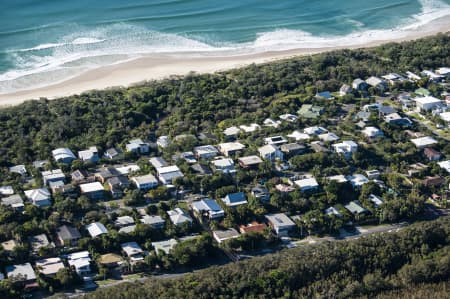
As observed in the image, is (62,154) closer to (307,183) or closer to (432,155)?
(307,183)

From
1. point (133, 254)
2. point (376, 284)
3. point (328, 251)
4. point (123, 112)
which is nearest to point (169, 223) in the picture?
point (133, 254)

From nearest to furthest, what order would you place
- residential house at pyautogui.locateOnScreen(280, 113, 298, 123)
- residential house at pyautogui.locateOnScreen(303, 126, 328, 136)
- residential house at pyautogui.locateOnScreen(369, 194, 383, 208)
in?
residential house at pyautogui.locateOnScreen(369, 194, 383, 208)
residential house at pyautogui.locateOnScreen(303, 126, 328, 136)
residential house at pyautogui.locateOnScreen(280, 113, 298, 123)

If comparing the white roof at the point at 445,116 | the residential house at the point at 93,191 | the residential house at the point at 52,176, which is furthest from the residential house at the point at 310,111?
the residential house at the point at 52,176

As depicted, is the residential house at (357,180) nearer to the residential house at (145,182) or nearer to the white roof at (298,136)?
the white roof at (298,136)

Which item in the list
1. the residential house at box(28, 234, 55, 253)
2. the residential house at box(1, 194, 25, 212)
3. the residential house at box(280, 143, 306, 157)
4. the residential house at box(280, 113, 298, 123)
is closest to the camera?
the residential house at box(28, 234, 55, 253)

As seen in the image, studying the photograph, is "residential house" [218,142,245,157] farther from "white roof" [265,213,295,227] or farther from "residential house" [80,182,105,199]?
"residential house" [80,182,105,199]

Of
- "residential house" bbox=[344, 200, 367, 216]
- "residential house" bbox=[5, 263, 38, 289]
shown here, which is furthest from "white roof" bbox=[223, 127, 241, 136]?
"residential house" bbox=[5, 263, 38, 289]

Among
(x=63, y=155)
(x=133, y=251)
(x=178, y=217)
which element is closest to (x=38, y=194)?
(x=63, y=155)
